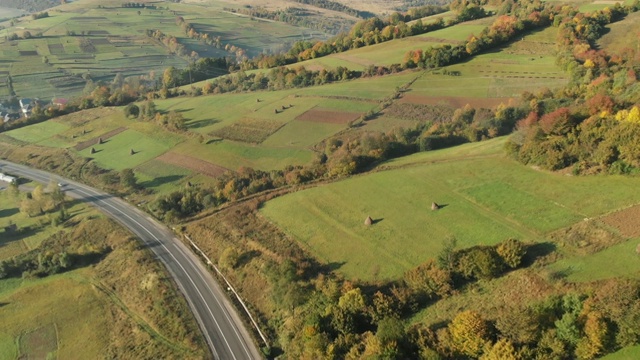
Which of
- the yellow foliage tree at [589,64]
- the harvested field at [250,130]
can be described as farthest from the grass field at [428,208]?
the yellow foliage tree at [589,64]

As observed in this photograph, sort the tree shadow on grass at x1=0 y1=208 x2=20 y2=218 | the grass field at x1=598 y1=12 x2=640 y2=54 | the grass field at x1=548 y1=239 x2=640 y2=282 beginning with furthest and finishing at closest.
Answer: the grass field at x1=598 y1=12 x2=640 y2=54 → the tree shadow on grass at x1=0 y1=208 x2=20 y2=218 → the grass field at x1=548 y1=239 x2=640 y2=282

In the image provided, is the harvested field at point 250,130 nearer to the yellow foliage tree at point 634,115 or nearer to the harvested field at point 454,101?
the harvested field at point 454,101

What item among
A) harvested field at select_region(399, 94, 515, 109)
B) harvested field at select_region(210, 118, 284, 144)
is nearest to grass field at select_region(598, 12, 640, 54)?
harvested field at select_region(399, 94, 515, 109)

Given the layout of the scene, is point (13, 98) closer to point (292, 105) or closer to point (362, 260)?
point (292, 105)

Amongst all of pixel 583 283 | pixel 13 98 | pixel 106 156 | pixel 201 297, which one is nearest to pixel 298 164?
pixel 201 297

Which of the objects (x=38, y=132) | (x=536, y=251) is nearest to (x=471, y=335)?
(x=536, y=251)

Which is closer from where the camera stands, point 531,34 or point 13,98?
point 531,34

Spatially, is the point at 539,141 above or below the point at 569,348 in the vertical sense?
above

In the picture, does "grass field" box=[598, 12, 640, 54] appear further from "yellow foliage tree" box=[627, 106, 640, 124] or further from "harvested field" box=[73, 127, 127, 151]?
"harvested field" box=[73, 127, 127, 151]
